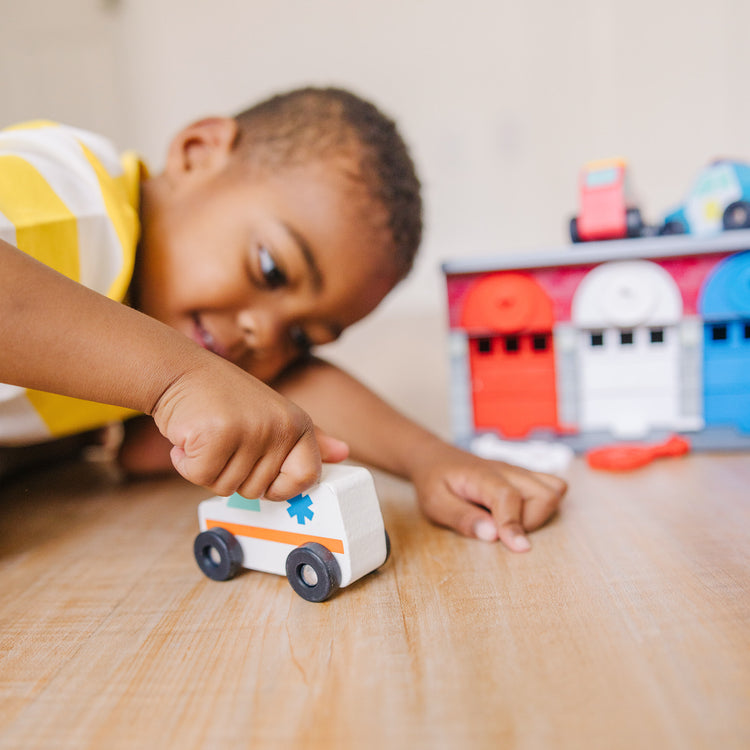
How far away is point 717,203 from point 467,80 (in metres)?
0.78

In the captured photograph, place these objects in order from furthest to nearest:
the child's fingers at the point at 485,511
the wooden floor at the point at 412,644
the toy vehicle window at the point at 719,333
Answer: the toy vehicle window at the point at 719,333 < the child's fingers at the point at 485,511 < the wooden floor at the point at 412,644

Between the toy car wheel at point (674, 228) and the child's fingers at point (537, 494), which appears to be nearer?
the child's fingers at point (537, 494)

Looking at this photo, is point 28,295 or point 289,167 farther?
point 289,167

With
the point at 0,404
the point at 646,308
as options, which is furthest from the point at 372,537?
the point at 646,308

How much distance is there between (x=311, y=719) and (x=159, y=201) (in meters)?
0.66

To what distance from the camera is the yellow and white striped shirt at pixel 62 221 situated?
2.02 feet

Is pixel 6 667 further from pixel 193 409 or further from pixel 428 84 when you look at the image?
pixel 428 84

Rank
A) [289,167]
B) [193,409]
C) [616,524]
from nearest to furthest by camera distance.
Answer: [193,409] → [616,524] → [289,167]

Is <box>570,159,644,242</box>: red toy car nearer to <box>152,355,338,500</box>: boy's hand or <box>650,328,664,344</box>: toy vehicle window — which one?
<box>650,328,664,344</box>: toy vehicle window

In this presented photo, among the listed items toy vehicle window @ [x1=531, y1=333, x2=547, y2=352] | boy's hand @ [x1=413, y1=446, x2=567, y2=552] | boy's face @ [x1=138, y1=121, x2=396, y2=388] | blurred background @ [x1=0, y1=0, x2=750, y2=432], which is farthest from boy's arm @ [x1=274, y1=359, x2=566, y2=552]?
blurred background @ [x1=0, y1=0, x2=750, y2=432]

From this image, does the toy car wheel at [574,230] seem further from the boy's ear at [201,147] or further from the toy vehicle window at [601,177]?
the boy's ear at [201,147]

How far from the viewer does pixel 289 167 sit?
31.4 inches

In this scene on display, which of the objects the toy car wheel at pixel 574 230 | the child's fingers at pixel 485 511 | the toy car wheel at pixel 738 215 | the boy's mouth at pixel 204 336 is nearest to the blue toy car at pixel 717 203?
the toy car wheel at pixel 738 215

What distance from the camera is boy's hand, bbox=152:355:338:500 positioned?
0.45 m
